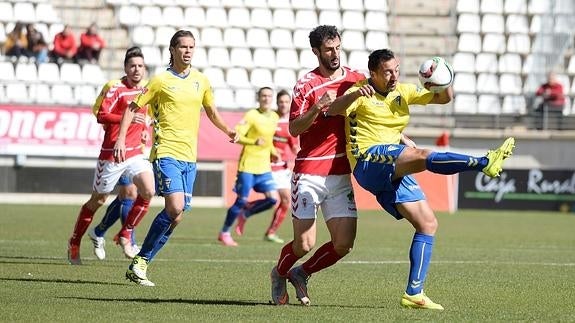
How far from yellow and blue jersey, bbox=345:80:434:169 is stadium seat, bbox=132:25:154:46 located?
2227 centimetres

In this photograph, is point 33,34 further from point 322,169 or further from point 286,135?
point 322,169

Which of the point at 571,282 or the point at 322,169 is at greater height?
the point at 322,169

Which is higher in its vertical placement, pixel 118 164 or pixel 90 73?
pixel 90 73

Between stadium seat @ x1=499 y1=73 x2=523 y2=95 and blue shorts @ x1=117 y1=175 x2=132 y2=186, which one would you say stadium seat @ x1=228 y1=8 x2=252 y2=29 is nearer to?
stadium seat @ x1=499 y1=73 x2=523 y2=95

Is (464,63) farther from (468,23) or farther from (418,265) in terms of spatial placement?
(418,265)

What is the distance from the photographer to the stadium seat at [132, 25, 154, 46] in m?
31.2

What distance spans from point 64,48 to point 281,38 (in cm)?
599

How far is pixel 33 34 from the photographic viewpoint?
1142 inches

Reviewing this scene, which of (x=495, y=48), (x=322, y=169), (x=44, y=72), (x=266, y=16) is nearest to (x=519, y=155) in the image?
(x=495, y=48)

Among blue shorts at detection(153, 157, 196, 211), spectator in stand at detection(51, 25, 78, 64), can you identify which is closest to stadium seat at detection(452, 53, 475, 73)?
spectator in stand at detection(51, 25, 78, 64)

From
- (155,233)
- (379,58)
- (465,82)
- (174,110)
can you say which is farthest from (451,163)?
(465,82)

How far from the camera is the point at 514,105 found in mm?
30797

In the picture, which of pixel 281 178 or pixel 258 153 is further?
pixel 281 178

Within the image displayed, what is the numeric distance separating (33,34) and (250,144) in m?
12.5
